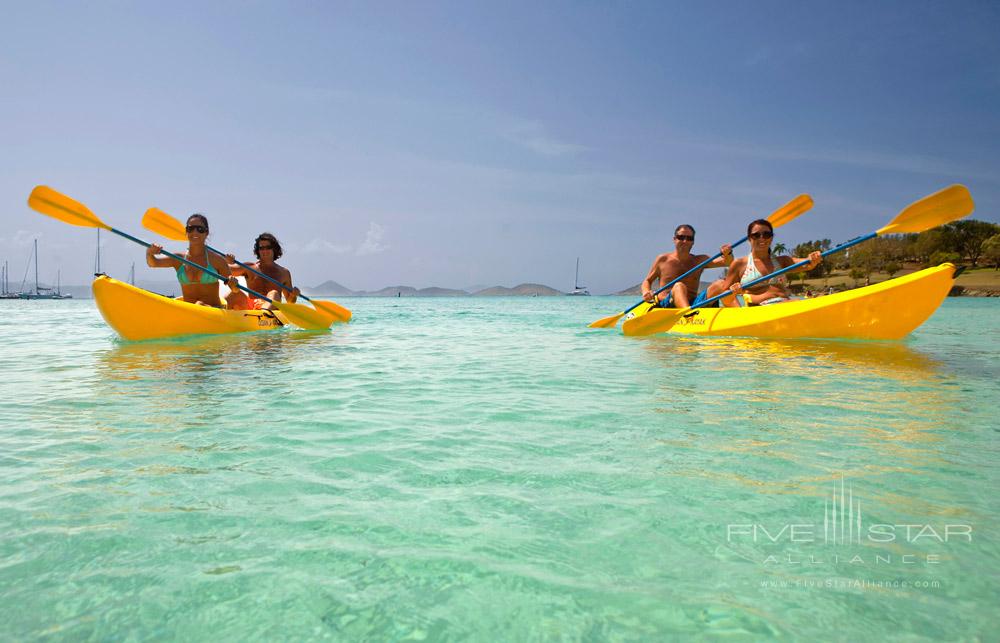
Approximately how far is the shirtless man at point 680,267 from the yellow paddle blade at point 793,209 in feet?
5.39

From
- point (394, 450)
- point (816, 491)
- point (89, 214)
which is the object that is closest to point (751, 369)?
point (816, 491)

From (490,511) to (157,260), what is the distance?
9144 mm

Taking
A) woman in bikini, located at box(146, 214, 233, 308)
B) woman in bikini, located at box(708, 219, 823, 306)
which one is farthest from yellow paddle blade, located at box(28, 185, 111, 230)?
woman in bikini, located at box(708, 219, 823, 306)

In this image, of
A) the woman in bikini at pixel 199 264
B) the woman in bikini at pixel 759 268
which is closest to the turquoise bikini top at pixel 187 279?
the woman in bikini at pixel 199 264

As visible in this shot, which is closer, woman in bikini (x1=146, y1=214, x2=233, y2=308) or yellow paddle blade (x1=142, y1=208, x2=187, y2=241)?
woman in bikini (x1=146, y1=214, x2=233, y2=308)

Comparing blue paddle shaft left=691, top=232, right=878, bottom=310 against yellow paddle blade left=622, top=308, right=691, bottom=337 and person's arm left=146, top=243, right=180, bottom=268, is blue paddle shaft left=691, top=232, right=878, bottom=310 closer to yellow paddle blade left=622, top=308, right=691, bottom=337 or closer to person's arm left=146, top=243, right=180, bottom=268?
yellow paddle blade left=622, top=308, right=691, bottom=337

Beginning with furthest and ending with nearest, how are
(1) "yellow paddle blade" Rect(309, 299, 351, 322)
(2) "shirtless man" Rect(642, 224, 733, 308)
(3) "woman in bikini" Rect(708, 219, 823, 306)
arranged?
(1) "yellow paddle blade" Rect(309, 299, 351, 322), (2) "shirtless man" Rect(642, 224, 733, 308), (3) "woman in bikini" Rect(708, 219, 823, 306)

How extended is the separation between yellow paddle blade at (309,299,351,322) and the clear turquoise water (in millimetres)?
8363

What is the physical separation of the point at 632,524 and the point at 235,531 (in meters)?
1.46

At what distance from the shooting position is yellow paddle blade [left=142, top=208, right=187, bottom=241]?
435 inches

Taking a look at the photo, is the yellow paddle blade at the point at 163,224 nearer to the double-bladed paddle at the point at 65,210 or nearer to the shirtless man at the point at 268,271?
the shirtless man at the point at 268,271

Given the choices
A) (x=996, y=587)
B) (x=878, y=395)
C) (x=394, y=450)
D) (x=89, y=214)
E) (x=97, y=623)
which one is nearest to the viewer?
(x=97, y=623)

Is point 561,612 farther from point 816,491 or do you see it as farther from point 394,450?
point 394,450

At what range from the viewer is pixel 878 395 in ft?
14.8
